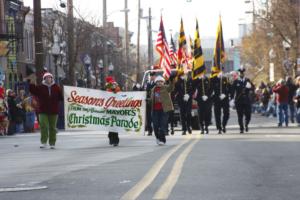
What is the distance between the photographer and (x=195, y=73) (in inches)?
1138

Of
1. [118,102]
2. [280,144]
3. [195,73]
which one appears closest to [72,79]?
[195,73]

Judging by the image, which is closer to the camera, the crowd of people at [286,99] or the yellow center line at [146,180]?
the yellow center line at [146,180]

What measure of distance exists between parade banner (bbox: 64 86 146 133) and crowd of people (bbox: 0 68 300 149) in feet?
0.90

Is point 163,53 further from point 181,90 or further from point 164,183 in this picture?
point 164,183

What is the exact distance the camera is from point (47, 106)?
70.9 feet

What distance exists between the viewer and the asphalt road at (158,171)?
11.3 metres

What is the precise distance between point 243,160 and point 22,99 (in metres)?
18.2

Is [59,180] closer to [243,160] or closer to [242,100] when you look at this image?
[243,160]

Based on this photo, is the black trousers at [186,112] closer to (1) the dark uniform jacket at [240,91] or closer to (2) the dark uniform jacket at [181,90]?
(2) the dark uniform jacket at [181,90]

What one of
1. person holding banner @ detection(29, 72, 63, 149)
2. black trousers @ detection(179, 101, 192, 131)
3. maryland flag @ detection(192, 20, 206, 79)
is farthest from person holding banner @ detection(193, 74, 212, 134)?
person holding banner @ detection(29, 72, 63, 149)

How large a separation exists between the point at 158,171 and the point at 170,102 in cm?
759

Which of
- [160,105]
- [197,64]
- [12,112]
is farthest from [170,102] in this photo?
[12,112]

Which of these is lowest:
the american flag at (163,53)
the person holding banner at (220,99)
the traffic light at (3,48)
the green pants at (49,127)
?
the green pants at (49,127)

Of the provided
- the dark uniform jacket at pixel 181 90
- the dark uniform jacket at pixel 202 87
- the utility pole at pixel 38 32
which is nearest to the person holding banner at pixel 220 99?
the dark uniform jacket at pixel 202 87
